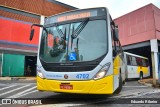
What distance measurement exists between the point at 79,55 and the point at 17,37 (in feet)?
73.5

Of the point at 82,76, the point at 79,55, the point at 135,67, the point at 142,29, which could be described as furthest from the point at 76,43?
the point at 142,29

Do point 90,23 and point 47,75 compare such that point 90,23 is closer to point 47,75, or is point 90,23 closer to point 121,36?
point 47,75

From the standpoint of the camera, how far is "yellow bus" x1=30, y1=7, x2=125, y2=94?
6.86 metres

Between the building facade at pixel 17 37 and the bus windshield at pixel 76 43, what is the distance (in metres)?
19.5

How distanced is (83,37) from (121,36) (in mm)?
24999

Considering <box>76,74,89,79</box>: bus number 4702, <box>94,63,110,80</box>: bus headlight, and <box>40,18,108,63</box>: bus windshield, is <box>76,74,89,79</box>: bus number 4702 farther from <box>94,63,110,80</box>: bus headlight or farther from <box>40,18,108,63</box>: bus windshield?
<box>40,18,108,63</box>: bus windshield

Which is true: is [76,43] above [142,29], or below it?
below

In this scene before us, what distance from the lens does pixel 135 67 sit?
23266 millimetres

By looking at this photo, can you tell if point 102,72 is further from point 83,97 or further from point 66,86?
point 83,97

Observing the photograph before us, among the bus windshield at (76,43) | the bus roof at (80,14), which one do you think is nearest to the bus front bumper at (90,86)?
the bus windshield at (76,43)

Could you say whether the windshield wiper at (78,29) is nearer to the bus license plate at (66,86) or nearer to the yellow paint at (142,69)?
the bus license plate at (66,86)

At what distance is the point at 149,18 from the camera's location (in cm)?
2664

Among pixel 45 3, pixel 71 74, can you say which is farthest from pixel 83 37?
pixel 45 3

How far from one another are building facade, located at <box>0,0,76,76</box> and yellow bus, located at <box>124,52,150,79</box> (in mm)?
12678
